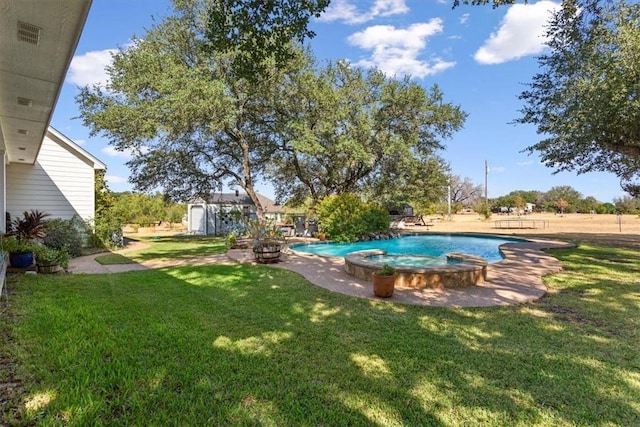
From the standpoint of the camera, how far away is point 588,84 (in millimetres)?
8984

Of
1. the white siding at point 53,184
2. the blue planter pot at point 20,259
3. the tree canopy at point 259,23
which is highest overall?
the tree canopy at point 259,23

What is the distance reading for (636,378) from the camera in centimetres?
310

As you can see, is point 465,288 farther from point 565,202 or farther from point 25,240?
point 565,202

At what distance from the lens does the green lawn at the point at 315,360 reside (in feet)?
8.25

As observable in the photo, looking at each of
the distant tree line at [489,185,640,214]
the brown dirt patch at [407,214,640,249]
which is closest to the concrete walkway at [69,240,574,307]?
the brown dirt patch at [407,214,640,249]

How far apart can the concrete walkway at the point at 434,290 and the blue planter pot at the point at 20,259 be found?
95 cm

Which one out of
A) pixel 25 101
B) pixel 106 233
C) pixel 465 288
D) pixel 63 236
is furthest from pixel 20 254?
pixel 465 288

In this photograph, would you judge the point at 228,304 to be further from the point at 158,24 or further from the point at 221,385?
the point at 158,24

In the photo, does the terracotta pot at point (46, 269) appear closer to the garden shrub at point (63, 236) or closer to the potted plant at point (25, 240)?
the potted plant at point (25, 240)

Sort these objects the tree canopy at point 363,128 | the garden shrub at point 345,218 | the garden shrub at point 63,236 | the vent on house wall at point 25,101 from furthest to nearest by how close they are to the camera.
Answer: the tree canopy at point 363,128 < the garden shrub at point 345,218 < the garden shrub at point 63,236 < the vent on house wall at point 25,101

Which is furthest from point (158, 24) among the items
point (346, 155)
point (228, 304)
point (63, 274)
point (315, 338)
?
point (315, 338)

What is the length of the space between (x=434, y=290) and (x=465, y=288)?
28.0 inches

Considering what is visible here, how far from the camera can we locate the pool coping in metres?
5.84

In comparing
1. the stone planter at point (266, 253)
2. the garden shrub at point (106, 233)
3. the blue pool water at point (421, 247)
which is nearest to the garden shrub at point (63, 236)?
the garden shrub at point (106, 233)
